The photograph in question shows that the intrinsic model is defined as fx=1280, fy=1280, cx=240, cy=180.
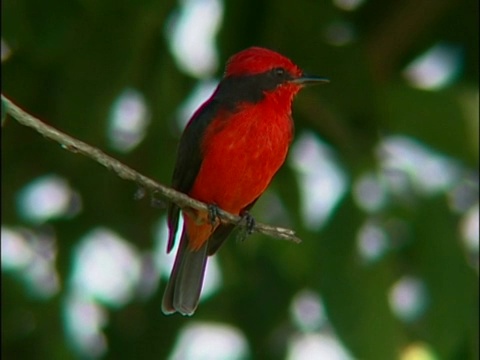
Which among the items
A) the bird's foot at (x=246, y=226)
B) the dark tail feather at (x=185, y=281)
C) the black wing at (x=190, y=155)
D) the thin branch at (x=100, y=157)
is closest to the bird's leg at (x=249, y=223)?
the bird's foot at (x=246, y=226)

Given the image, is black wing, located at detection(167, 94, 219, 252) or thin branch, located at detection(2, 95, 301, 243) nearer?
thin branch, located at detection(2, 95, 301, 243)

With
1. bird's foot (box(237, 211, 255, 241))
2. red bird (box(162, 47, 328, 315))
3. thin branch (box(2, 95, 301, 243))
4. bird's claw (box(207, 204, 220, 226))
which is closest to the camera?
thin branch (box(2, 95, 301, 243))

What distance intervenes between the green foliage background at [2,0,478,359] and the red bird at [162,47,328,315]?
0.40 ft

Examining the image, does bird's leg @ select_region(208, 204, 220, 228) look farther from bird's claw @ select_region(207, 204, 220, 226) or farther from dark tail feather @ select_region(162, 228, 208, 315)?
dark tail feather @ select_region(162, 228, 208, 315)

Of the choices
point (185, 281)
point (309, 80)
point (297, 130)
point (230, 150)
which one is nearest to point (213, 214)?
point (230, 150)

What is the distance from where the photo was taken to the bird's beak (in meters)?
5.83

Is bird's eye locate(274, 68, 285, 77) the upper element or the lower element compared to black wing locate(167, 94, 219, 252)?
upper

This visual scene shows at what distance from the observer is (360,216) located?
231 inches

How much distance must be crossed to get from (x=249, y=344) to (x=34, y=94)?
1.87 metres

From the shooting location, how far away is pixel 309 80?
5891 mm

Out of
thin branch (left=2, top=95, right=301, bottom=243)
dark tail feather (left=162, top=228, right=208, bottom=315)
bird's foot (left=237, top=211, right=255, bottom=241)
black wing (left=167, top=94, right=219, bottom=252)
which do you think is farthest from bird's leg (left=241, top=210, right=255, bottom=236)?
thin branch (left=2, top=95, right=301, bottom=243)

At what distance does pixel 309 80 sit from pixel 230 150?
Result: 1.72 ft

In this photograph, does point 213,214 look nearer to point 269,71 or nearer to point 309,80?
point 309,80

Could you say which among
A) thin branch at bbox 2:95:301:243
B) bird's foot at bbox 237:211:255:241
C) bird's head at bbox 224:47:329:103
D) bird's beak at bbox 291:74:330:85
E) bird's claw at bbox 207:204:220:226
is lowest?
bird's foot at bbox 237:211:255:241
